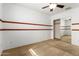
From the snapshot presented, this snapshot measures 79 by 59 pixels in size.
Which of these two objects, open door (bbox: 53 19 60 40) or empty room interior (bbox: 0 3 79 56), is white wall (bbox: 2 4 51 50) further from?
open door (bbox: 53 19 60 40)

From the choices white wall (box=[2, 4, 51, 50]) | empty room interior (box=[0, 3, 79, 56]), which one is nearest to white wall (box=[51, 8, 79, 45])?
empty room interior (box=[0, 3, 79, 56])

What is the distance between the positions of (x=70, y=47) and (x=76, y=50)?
136 millimetres

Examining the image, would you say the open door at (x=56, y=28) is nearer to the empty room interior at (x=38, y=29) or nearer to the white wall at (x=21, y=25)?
the empty room interior at (x=38, y=29)

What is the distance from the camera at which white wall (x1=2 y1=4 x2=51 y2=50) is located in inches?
50.5

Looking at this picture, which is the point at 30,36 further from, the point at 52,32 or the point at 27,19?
the point at 52,32

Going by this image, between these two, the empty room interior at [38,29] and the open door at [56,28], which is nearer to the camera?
the empty room interior at [38,29]

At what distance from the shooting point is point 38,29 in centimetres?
149

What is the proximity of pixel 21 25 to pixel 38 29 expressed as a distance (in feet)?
1.03

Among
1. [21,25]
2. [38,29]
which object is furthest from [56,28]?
[21,25]

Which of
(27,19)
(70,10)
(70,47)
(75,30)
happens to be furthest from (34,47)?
(70,10)

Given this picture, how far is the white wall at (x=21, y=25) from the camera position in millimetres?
1282

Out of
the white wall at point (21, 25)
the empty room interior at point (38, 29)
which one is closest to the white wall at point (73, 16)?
the empty room interior at point (38, 29)

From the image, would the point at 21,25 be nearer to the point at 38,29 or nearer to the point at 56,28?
the point at 38,29

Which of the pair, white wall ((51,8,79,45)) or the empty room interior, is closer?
the empty room interior
